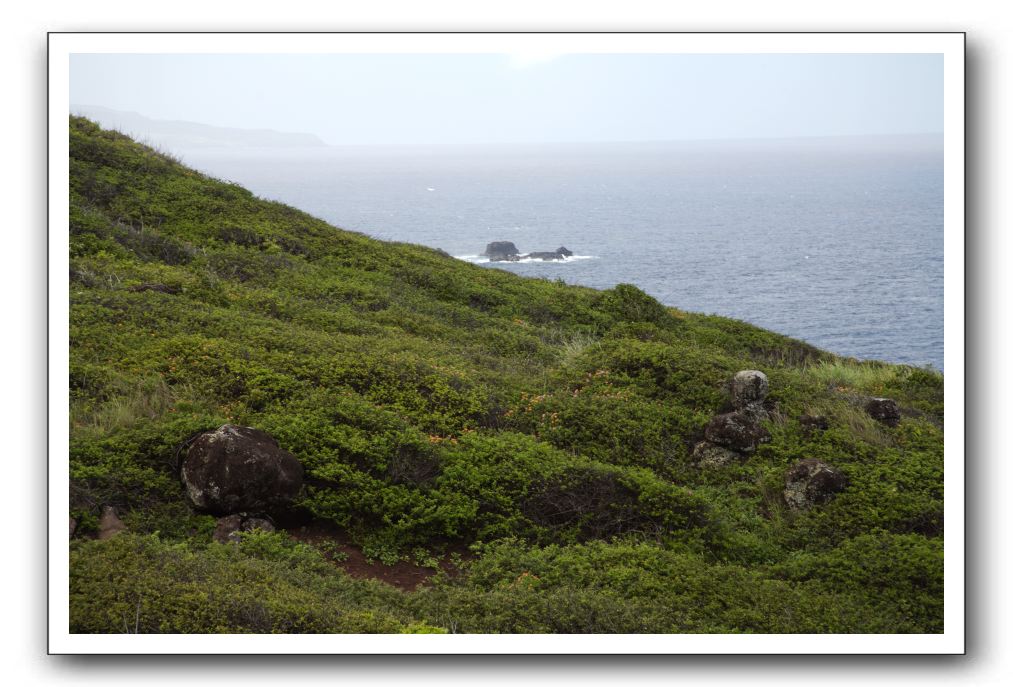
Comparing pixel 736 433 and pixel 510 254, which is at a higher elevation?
pixel 510 254

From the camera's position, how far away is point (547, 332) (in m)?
17.6

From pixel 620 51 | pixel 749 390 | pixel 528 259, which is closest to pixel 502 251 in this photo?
pixel 528 259

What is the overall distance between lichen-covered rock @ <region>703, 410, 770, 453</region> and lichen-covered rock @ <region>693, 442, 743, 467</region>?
0.20ft

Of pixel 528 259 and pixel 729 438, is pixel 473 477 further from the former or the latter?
pixel 528 259

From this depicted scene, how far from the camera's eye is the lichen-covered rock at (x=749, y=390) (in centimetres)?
1121

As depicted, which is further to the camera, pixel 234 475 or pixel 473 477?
pixel 473 477

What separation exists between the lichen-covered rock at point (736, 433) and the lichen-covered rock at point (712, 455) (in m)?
0.06

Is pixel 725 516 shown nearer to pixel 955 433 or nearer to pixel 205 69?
pixel 955 433

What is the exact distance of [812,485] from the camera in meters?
9.21

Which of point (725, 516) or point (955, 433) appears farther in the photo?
point (725, 516)

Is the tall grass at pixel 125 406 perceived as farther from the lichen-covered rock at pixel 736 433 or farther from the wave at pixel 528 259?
the wave at pixel 528 259

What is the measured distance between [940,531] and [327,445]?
608 centimetres

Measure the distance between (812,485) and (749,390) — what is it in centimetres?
220
